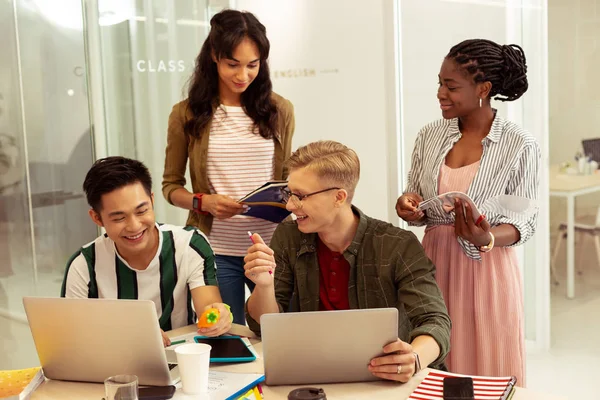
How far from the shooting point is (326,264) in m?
2.35

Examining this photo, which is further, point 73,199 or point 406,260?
point 73,199

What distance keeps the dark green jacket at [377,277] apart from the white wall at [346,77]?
69.5 inches

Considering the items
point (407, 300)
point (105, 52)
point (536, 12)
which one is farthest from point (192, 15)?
point (407, 300)

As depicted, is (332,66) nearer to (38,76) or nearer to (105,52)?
(105,52)

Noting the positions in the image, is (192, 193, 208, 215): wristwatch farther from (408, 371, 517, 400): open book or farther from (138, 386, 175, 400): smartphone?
(408, 371, 517, 400): open book

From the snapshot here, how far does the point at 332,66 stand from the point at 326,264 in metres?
2.05

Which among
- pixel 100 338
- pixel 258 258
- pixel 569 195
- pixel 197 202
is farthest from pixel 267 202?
pixel 569 195

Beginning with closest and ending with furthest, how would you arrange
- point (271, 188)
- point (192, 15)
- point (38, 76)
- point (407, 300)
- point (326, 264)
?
point (407, 300) → point (326, 264) → point (271, 188) → point (38, 76) → point (192, 15)

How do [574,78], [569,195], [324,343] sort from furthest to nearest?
[569,195] → [574,78] → [324,343]

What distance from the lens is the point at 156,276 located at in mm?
2424

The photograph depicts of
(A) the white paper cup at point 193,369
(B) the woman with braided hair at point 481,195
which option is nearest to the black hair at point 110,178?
(A) the white paper cup at point 193,369

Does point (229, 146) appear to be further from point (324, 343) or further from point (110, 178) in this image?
point (324, 343)

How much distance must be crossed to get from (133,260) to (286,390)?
2.77ft

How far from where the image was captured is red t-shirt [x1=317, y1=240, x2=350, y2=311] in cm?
232
